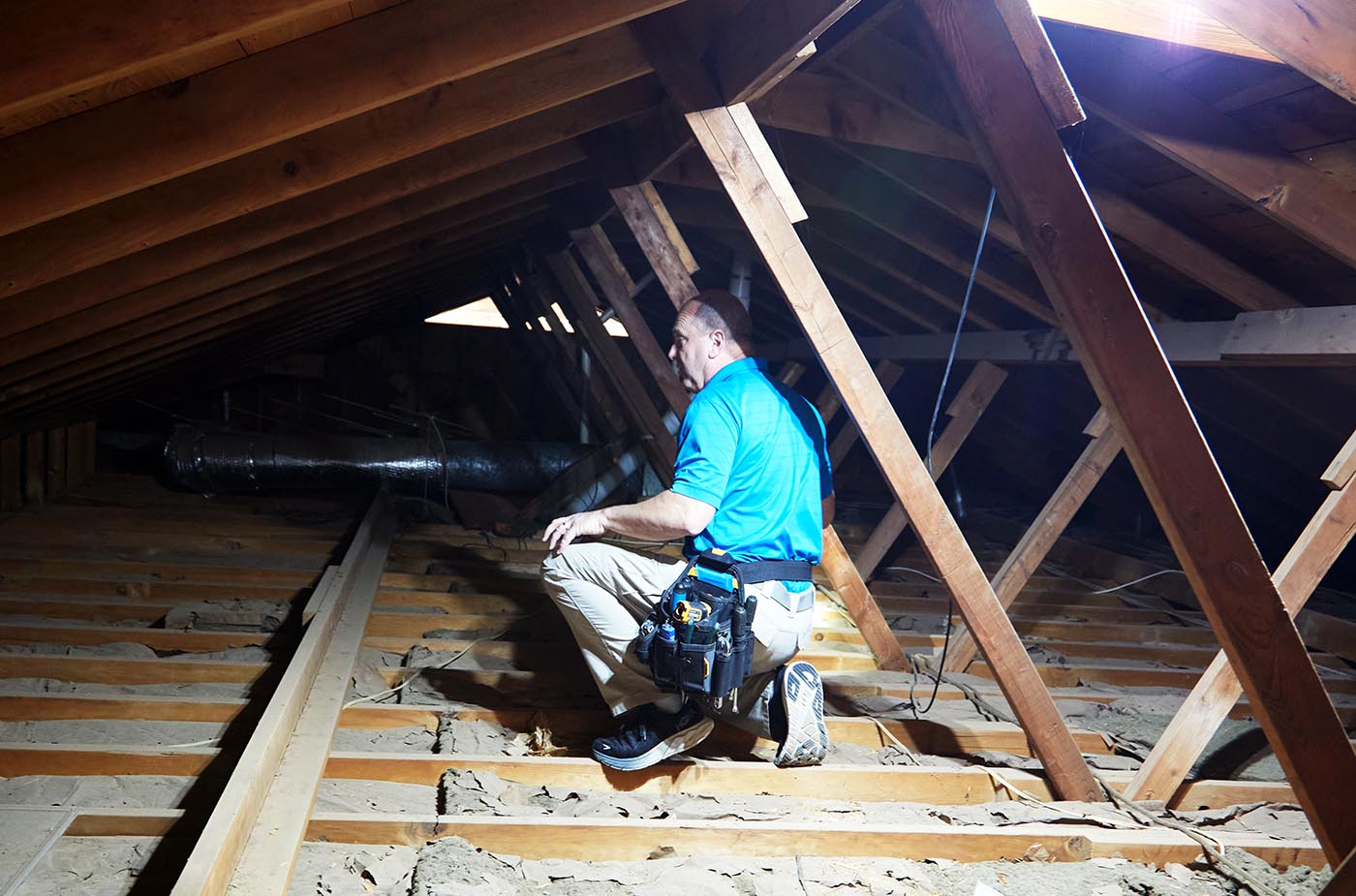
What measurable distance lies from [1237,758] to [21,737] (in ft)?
11.2

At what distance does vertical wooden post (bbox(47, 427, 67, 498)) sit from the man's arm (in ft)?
14.1

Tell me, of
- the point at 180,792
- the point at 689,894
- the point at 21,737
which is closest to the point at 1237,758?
the point at 689,894

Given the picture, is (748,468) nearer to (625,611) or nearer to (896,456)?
(896,456)

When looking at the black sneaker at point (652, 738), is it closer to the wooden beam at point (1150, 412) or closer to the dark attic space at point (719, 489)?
the dark attic space at point (719, 489)

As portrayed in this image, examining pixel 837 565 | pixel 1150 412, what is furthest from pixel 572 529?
pixel 1150 412

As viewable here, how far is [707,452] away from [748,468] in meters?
0.13

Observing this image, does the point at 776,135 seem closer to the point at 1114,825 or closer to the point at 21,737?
the point at 1114,825

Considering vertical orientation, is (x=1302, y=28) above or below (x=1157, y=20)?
below

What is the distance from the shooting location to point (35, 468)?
195 inches

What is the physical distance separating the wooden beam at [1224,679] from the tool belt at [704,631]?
110 centimetres

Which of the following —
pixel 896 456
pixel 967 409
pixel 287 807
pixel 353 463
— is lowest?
pixel 287 807

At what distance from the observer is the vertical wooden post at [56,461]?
521 centimetres

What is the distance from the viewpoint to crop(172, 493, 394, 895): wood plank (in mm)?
1588

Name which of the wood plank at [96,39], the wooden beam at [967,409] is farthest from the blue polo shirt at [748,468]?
the wooden beam at [967,409]
